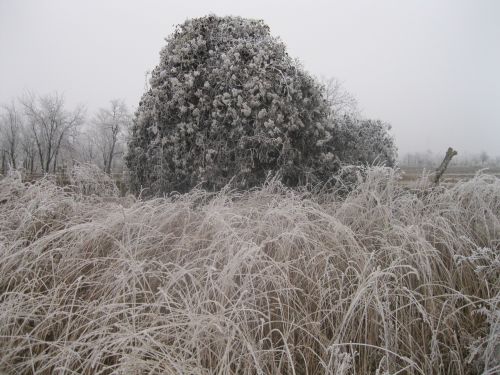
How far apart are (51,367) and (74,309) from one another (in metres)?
0.37

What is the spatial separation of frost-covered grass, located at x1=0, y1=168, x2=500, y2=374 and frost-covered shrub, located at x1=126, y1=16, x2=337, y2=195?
885 mm

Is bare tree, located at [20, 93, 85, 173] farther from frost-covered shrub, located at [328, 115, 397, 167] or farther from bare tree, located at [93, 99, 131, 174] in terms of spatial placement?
frost-covered shrub, located at [328, 115, 397, 167]

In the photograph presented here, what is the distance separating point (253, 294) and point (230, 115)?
245 cm

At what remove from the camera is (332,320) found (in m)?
1.74

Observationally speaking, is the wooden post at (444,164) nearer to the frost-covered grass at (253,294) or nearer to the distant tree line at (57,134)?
the frost-covered grass at (253,294)

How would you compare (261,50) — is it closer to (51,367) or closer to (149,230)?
(149,230)

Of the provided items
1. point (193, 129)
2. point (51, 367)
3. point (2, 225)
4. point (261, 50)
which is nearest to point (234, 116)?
point (193, 129)

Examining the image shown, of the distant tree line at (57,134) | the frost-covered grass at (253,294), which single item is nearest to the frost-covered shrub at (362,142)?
the frost-covered grass at (253,294)

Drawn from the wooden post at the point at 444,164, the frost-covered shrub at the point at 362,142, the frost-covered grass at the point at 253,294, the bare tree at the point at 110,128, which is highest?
the bare tree at the point at 110,128

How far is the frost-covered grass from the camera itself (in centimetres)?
150

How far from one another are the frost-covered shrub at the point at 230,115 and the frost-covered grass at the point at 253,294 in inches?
34.9

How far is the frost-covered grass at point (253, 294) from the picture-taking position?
150 cm

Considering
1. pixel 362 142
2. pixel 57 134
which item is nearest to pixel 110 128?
pixel 57 134

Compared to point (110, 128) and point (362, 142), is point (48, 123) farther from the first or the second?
point (362, 142)
